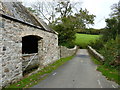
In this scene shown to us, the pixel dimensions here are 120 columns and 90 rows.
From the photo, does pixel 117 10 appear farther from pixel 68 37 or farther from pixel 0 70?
pixel 0 70

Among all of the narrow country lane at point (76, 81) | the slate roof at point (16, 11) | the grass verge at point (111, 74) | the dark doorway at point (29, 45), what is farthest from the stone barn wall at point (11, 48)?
the grass verge at point (111, 74)

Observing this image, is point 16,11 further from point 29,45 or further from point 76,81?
point 76,81

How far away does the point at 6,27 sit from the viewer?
5395mm

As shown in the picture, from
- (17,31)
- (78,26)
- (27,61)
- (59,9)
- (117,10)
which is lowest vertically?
(27,61)

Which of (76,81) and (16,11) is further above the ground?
(16,11)

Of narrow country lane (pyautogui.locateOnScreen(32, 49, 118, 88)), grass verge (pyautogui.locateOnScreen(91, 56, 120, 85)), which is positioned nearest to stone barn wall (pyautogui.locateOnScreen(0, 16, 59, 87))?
narrow country lane (pyautogui.locateOnScreen(32, 49, 118, 88))

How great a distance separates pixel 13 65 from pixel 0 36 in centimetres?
171

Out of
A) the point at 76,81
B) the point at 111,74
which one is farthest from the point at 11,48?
the point at 111,74

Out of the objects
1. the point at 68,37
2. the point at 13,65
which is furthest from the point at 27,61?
the point at 68,37

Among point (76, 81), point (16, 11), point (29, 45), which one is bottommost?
point (76, 81)

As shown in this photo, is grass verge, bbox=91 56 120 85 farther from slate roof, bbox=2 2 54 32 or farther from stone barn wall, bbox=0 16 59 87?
slate roof, bbox=2 2 54 32

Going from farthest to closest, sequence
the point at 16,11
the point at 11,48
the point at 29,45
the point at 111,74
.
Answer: the point at 29,45 < the point at 111,74 < the point at 16,11 < the point at 11,48

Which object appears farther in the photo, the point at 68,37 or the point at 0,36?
the point at 68,37

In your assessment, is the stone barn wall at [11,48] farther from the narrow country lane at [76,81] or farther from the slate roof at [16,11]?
the narrow country lane at [76,81]
